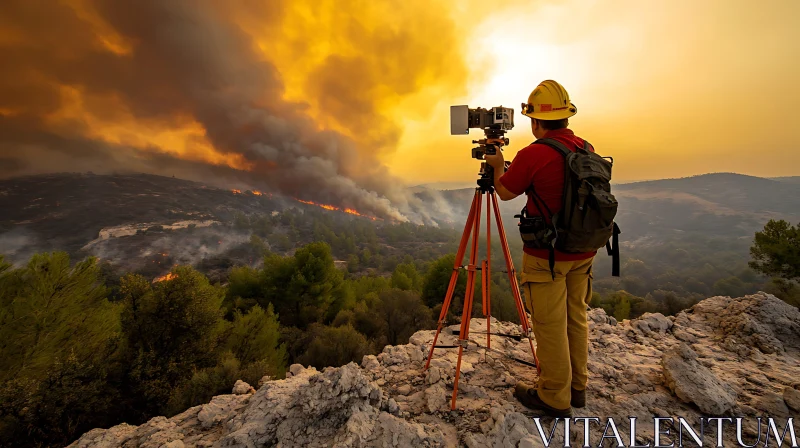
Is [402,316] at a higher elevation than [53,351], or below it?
below

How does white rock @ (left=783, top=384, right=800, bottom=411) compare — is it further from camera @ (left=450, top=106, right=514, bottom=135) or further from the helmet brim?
camera @ (left=450, top=106, right=514, bottom=135)

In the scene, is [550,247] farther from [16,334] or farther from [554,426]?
[16,334]

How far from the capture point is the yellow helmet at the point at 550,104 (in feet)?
8.07

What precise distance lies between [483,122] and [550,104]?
2.06ft

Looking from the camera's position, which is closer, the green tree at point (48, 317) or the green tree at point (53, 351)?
the green tree at point (53, 351)

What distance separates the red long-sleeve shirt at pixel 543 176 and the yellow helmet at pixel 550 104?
234mm

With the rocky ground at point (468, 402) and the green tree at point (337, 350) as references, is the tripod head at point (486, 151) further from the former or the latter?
the green tree at point (337, 350)

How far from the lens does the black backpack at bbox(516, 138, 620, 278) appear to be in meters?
2.21

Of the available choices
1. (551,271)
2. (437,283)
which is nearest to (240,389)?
(551,271)

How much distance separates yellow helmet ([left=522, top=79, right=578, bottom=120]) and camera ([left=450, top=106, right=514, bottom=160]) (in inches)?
11.0

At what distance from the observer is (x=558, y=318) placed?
2.42 m

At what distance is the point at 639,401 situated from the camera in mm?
2799

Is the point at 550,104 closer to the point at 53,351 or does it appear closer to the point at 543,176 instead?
the point at 543,176

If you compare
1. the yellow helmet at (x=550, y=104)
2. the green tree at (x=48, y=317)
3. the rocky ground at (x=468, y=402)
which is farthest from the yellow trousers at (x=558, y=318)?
the green tree at (x=48, y=317)
